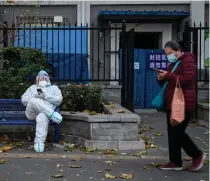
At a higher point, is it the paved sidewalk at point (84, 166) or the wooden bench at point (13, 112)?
the wooden bench at point (13, 112)

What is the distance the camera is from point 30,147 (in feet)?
24.3

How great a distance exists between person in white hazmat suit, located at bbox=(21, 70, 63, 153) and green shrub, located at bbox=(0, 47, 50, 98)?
4.32 ft

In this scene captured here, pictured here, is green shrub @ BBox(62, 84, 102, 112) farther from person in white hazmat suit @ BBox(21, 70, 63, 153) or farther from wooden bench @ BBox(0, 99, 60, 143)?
person in white hazmat suit @ BBox(21, 70, 63, 153)

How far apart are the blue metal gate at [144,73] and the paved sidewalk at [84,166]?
4861mm

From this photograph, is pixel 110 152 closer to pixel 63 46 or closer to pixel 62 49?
pixel 63 46

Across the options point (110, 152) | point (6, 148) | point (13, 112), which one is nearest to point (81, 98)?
point (13, 112)

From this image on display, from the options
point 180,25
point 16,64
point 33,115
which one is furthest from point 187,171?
point 180,25

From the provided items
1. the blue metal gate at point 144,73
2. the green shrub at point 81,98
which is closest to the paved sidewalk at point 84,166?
the green shrub at point 81,98

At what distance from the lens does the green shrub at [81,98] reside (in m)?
8.52

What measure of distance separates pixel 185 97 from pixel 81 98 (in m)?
3.17

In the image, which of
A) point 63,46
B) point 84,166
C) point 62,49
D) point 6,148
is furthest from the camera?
point 62,49

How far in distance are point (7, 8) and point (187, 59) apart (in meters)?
8.42

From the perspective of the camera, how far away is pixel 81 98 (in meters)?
8.58

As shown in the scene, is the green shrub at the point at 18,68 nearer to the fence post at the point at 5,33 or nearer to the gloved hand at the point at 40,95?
the fence post at the point at 5,33
